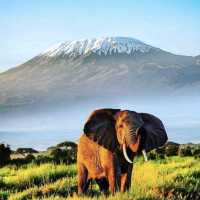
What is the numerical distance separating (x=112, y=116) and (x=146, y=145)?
1.35 m

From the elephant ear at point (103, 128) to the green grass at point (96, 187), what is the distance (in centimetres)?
112

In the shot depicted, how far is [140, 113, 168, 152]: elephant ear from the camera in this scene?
52.4 ft

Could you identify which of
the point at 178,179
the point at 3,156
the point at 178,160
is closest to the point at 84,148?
the point at 178,179

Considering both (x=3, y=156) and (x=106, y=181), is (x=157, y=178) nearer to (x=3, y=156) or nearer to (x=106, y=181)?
(x=106, y=181)

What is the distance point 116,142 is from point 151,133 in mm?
768

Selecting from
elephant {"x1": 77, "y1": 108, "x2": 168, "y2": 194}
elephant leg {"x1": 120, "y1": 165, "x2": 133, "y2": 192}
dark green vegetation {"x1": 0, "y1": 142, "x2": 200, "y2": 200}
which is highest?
elephant {"x1": 77, "y1": 108, "x2": 168, "y2": 194}

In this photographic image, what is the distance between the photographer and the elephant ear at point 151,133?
1598 cm

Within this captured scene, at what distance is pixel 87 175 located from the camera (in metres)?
18.3

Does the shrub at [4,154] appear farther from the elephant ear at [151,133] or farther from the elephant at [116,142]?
the elephant ear at [151,133]

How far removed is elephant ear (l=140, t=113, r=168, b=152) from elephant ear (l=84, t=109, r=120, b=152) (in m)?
0.71

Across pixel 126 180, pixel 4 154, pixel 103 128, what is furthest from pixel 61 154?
pixel 126 180

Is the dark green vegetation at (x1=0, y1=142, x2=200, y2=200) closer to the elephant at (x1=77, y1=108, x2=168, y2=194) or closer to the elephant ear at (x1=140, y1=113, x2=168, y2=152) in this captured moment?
the elephant at (x1=77, y1=108, x2=168, y2=194)

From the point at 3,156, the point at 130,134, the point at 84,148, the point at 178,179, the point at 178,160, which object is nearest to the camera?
the point at 130,134

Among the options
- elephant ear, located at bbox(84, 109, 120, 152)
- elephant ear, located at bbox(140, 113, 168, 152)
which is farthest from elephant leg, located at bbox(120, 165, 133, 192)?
elephant ear, located at bbox(140, 113, 168, 152)
